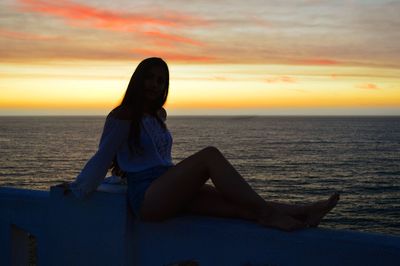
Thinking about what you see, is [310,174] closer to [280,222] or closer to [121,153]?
[121,153]

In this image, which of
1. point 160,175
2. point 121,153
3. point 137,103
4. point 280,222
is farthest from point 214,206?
point 137,103

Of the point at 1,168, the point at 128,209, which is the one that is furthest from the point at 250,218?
the point at 1,168

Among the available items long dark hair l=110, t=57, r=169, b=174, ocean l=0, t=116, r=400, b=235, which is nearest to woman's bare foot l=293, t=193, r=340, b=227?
long dark hair l=110, t=57, r=169, b=174

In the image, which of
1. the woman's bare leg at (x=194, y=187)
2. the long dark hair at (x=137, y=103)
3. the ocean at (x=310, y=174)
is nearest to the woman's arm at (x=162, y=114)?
the long dark hair at (x=137, y=103)

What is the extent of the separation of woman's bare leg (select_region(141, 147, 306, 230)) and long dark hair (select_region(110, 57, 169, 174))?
41 cm

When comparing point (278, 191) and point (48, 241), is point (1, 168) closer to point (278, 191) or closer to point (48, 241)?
point (278, 191)

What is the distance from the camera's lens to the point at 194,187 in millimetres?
2896

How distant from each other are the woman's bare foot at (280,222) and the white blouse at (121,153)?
0.94 metres

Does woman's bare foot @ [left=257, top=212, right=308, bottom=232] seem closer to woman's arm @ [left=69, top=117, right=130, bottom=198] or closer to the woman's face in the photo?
woman's arm @ [left=69, top=117, right=130, bottom=198]

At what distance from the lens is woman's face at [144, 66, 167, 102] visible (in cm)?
341

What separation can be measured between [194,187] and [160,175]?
33 cm

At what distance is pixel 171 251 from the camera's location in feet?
8.99

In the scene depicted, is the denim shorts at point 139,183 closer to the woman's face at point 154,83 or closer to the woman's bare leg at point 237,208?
the woman's bare leg at point 237,208

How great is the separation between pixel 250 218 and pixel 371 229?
2388cm
